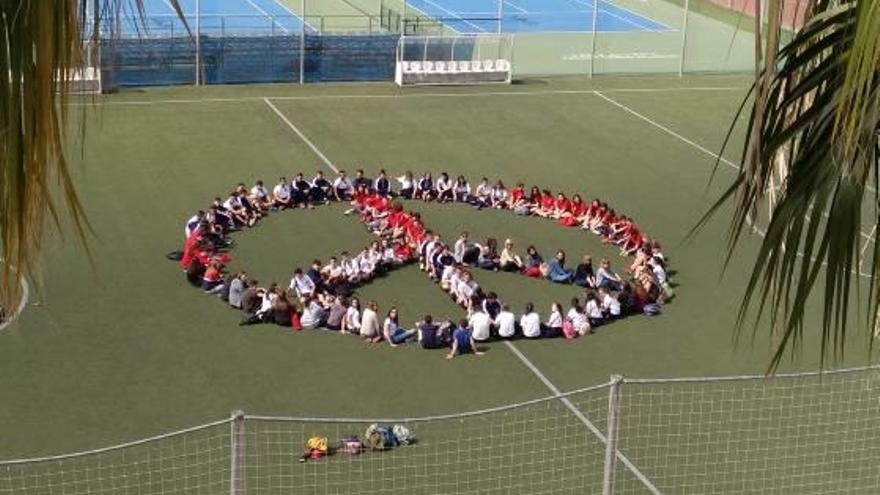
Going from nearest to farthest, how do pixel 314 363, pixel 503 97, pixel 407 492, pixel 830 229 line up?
pixel 830 229 → pixel 407 492 → pixel 314 363 → pixel 503 97

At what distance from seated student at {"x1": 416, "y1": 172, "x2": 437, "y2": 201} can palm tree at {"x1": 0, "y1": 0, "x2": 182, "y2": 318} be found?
76.0 ft

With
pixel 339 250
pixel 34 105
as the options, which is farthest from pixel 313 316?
pixel 34 105

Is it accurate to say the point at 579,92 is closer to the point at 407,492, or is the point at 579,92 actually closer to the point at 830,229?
the point at 407,492

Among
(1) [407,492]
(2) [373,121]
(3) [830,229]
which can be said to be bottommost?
(1) [407,492]

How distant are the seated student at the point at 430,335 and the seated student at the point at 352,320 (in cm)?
90

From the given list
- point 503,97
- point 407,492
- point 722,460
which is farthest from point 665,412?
point 503,97

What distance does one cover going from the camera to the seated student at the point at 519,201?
24.4m

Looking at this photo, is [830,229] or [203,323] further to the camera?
[203,323]

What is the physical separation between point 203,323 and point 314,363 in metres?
2.15

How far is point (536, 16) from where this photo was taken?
1751 inches

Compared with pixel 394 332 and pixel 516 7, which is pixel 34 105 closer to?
pixel 394 332

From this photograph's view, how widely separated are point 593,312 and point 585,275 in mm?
1698

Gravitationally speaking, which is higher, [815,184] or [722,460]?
[815,184]

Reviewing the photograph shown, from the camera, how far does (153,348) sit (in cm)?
Answer: 1795
